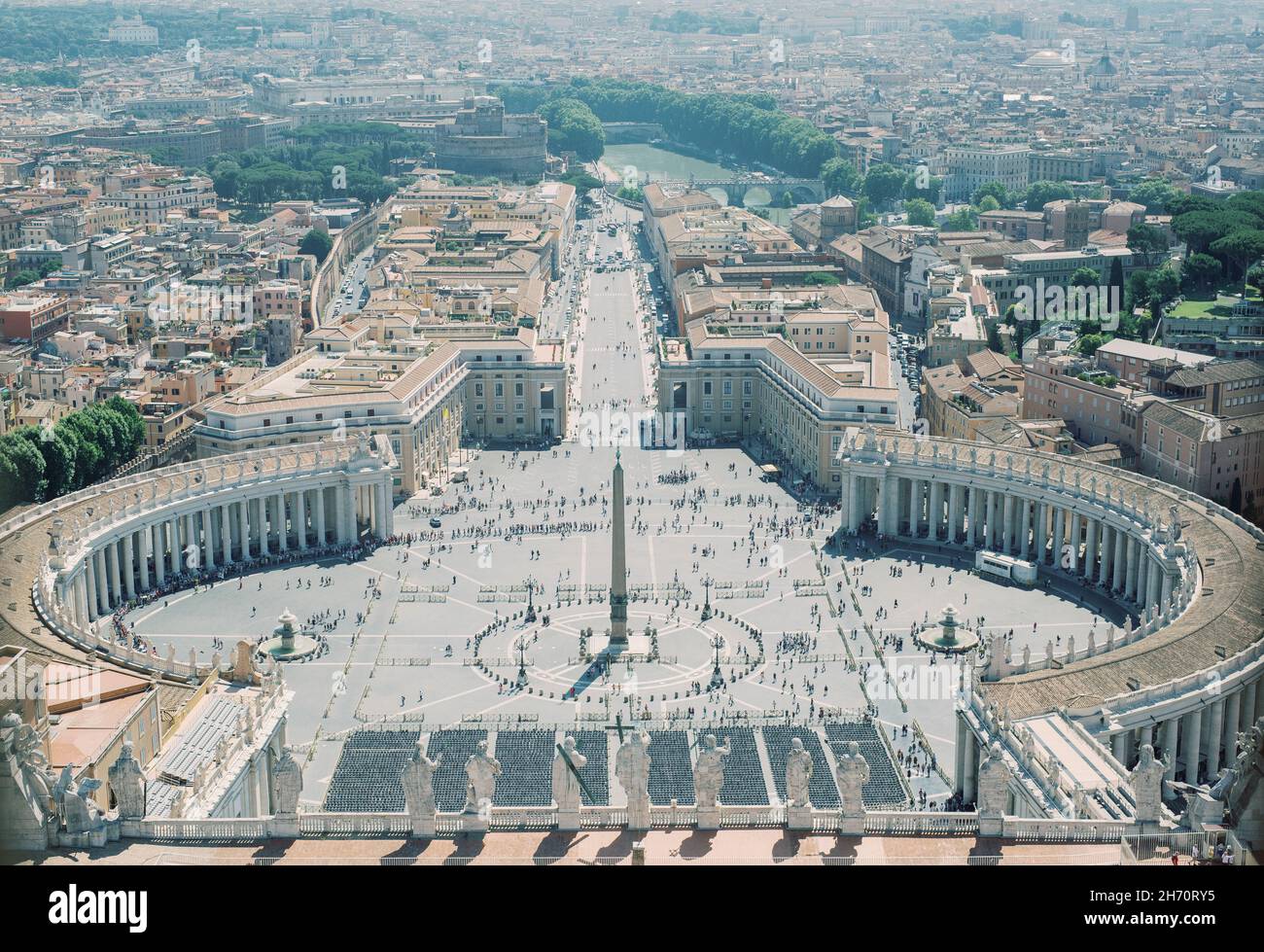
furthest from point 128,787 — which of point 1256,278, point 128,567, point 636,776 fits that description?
point 1256,278

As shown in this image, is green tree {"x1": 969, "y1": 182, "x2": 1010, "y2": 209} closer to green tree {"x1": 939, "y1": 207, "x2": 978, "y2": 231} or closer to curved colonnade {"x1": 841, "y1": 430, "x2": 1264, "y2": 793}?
green tree {"x1": 939, "y1": 207, "x2": 978, "y2": 231}

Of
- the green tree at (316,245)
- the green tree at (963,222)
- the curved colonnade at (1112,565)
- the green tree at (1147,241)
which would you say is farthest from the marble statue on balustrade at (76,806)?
the green tree at (963,222)

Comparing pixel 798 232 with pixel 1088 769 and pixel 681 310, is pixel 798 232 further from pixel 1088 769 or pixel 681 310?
pixel 1088 769

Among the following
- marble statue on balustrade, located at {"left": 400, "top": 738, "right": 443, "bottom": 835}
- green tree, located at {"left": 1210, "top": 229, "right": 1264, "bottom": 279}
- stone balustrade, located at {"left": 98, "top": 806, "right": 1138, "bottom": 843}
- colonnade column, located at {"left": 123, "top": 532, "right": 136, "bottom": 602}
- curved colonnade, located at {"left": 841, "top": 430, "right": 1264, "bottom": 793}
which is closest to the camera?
marble statue on balustrade, located at {"left": 400, "top": 738, "right": 443, "bottom": 835}

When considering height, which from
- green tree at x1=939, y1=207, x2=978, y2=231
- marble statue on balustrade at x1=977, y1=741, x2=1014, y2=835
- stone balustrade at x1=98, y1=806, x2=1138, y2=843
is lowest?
stone balustrade at x1=98, y1=806, x2=1138, y2=843

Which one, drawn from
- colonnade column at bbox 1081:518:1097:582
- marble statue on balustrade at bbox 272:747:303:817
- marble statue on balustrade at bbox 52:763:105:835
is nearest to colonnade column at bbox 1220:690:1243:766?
colonnade column at bbox 1081:518:1097:582
